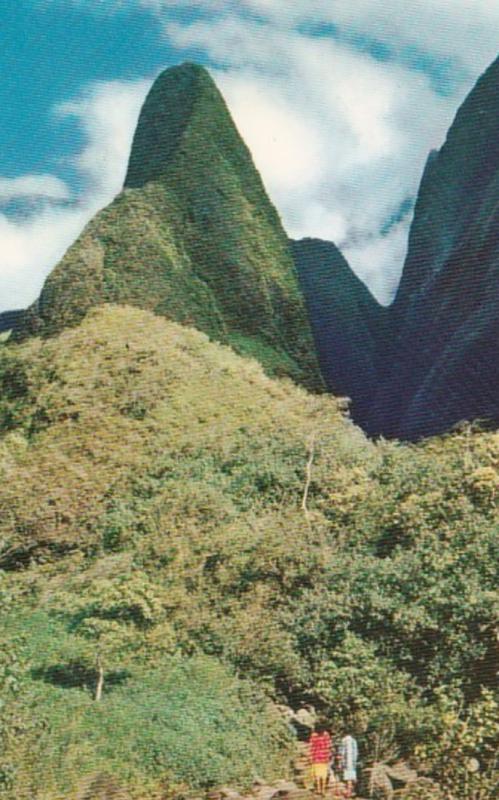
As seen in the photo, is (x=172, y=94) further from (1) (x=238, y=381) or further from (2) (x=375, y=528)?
(2) (x=375, y=528)

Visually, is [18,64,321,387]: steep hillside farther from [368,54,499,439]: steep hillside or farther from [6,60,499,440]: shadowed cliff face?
[368,54,499,439]: steep hillside

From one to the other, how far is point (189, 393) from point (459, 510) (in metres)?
6.67

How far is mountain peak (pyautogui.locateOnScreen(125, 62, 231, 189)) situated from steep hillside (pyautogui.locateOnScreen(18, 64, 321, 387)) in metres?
0.03

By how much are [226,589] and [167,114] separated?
16.1 m

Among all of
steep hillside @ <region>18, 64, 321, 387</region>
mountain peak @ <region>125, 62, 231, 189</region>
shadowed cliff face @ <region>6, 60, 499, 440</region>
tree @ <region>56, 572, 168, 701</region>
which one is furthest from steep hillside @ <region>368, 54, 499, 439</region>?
tree @ <region>56, 572, 168, 701</region>

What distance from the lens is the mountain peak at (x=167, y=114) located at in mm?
23016

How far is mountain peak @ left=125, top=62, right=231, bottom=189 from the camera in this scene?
23016mm

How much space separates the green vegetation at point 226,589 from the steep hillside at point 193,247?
3446mm

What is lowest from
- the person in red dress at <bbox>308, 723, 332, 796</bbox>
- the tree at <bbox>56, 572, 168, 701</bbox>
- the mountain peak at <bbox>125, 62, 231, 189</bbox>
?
the person in red dress at <bbox>308, 723, 332, 796</bbox>

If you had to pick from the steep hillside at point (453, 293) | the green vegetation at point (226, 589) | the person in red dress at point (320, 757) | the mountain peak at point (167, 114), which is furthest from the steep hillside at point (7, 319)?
the person in red dress at point (320, 757)

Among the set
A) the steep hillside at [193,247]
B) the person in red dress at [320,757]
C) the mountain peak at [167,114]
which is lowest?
the person in red dress at [320,757]

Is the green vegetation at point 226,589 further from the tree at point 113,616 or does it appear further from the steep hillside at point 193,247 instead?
the steep hillside at point 193,247

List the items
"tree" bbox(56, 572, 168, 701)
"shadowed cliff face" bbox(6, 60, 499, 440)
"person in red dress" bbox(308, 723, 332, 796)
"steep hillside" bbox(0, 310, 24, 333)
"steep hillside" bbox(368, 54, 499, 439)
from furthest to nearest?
"steep hillside" bbox(0, 310, 24, 333) → "steep hillside" bbox(368, 54, 499, 439) → "shadowed cliff face" bbox(6, 60, 499, 440) → "tree" bbox(56, 572, 168, 701) → "person in red dress" bbox(308, 723, 332, 796)

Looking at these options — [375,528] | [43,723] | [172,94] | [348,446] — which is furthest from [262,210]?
[43,723]
